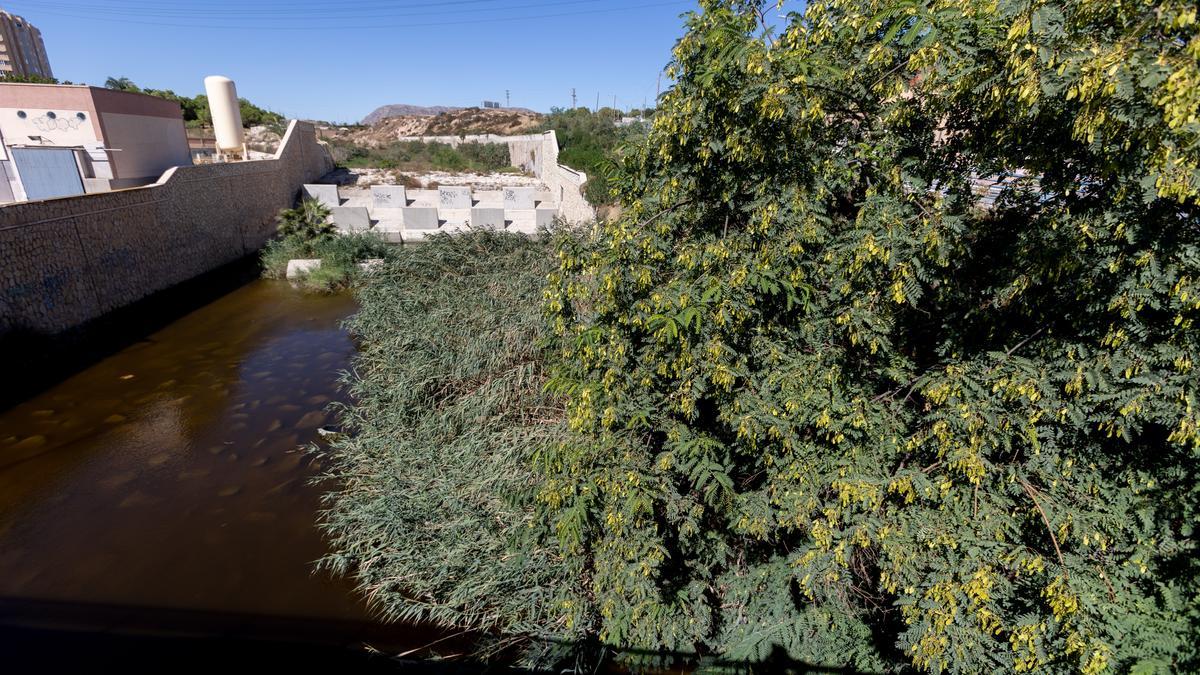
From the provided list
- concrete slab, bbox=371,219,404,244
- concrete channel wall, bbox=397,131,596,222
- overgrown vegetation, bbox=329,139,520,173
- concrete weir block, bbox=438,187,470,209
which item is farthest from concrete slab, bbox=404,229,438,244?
overgrown vegetation, bbox=329,139,520,173

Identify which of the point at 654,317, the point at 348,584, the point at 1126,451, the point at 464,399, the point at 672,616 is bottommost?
the point at 348,584

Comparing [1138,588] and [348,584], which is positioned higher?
[1138,588]

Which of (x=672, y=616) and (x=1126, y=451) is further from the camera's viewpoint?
(x=672, y=616)

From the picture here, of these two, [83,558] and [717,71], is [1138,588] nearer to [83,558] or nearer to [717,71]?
[717,71]

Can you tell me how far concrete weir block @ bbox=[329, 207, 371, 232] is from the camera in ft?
60.6

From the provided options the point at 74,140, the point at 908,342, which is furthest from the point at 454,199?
→ the point at 908,342

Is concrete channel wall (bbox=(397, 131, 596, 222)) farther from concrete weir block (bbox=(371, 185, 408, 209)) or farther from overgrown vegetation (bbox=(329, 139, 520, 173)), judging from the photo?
concrete weir block (bbox=(371, 185, 408, 209))

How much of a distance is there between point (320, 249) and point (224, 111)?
39.3 ft

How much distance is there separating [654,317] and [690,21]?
2092mm

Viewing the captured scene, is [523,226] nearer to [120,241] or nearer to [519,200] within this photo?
[519,200]

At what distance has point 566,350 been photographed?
4.54m

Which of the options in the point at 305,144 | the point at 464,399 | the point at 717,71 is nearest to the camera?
the point at 717,71

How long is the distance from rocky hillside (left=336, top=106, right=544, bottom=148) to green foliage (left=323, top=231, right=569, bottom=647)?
42.5 metres

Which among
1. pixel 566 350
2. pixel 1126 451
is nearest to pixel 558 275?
pixel 566 350
